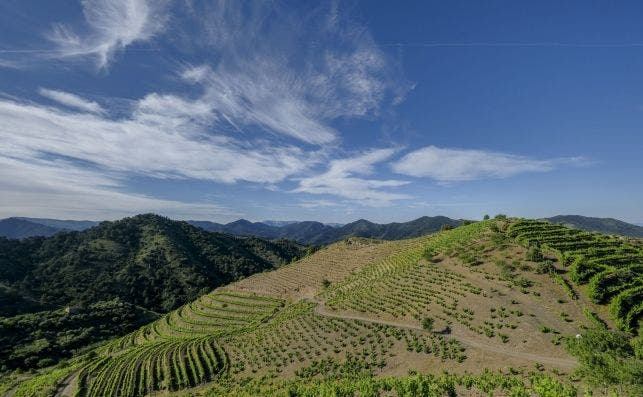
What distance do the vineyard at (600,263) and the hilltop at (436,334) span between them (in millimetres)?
211

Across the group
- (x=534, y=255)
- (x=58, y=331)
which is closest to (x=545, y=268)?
(x=534, y=255)

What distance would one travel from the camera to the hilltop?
1398 inches

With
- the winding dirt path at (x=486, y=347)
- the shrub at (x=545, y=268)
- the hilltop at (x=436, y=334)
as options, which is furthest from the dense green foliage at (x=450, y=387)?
the shrub at (x=545, y=268)

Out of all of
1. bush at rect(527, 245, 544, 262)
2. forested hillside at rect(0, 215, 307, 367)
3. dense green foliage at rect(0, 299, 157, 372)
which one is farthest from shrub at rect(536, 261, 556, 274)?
dense green foliage at rect(0, 299, 157, 372)

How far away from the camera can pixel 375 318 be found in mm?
64000

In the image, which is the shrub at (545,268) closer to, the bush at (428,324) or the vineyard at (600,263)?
the vineyard at (600,263)

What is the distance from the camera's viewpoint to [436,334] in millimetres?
51281

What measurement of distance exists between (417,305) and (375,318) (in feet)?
26.5

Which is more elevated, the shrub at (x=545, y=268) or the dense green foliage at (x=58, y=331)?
the shrub at (x=545, y=268)

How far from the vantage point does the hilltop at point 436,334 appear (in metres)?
35.5

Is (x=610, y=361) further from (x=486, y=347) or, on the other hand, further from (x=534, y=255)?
(x=534, y=255)

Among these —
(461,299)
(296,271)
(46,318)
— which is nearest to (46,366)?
(46,318)

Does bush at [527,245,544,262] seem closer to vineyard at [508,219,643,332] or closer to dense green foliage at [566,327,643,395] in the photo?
vineyard at [508,219,643,332]

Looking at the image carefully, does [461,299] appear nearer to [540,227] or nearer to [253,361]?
[540,227]
